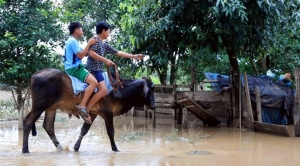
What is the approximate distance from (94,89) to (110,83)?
0.47 meters

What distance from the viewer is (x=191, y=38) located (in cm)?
1122

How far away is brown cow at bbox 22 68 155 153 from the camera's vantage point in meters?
6.79

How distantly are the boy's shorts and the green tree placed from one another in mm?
3546

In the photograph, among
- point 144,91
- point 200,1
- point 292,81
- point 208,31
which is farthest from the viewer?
point 292,81

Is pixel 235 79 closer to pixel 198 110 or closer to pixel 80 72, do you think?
pixel 198 110

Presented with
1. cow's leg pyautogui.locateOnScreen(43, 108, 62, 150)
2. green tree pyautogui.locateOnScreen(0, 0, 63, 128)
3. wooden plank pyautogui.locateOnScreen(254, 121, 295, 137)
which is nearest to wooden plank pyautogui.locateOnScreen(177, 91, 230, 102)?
wooden plank pyautogui.locateOnScreen(254, 121, 295, 137)

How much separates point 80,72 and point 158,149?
2.26 metres

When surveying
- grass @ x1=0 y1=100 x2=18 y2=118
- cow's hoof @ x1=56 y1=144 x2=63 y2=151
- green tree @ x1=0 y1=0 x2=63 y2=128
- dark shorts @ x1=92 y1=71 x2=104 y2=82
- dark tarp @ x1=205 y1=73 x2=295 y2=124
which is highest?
green tree @ x1=0 y1=0 x2=63 y2=128

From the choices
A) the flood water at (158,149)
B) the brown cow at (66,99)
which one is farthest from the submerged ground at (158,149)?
the brown cow at (66,99)

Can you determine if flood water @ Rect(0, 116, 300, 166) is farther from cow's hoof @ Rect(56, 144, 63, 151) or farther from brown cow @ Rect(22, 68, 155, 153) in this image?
brown cow @ Rect(22, 68, 155, 153)

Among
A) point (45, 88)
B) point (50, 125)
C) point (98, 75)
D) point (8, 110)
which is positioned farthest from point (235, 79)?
point (8, 110)

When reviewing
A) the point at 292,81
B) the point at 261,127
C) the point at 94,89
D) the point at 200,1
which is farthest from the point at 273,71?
the point at 94,89

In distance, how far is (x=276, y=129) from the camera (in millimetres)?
10492

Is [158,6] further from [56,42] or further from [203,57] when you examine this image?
[203,57]
